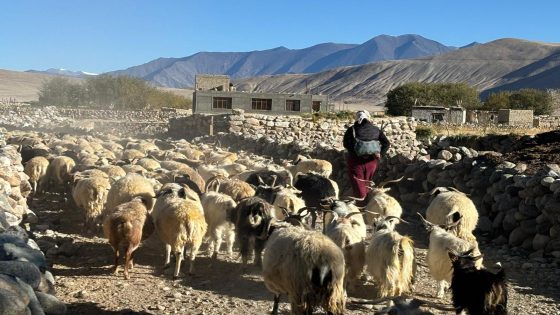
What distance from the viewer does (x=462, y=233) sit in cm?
820

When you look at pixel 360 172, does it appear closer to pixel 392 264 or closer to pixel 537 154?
pixel 392 264

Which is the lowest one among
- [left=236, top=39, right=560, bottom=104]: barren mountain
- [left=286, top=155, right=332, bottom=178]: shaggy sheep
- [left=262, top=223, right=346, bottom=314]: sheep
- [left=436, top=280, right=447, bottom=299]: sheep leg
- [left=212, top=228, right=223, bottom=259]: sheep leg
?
[left=436, top=280, right=447, bottom=299]: sheep leg

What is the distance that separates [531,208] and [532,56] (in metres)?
158

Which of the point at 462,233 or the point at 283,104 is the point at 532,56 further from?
the point at 462,233

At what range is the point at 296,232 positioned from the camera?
592 cm

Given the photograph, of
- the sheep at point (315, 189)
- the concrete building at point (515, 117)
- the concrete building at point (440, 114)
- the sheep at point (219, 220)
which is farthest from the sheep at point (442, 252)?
the concrete building at point (440, 114)

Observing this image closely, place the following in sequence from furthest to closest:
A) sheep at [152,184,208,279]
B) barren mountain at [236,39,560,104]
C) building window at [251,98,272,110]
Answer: barren mountain at [236,39,560,104] < building window at [251,98,272,110] < sheep at [152,184,208,279]

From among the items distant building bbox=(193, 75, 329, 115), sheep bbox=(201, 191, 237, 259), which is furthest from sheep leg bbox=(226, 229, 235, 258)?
distant building bbox=(193, 75, 329, 115)

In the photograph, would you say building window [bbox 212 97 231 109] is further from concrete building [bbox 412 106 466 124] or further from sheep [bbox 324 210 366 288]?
sheep [bbox 324 210 366 288]

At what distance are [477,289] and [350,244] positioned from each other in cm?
174

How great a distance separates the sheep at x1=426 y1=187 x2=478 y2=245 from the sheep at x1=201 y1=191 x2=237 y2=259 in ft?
9.70

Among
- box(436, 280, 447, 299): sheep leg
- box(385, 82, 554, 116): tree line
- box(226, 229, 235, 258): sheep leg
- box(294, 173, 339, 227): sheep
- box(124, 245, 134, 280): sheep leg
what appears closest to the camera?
box(436, 280, 447, 299): sheep leg

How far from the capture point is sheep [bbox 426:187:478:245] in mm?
8375

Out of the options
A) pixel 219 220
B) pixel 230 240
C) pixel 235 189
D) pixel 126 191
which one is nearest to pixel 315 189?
pixel 235 189
